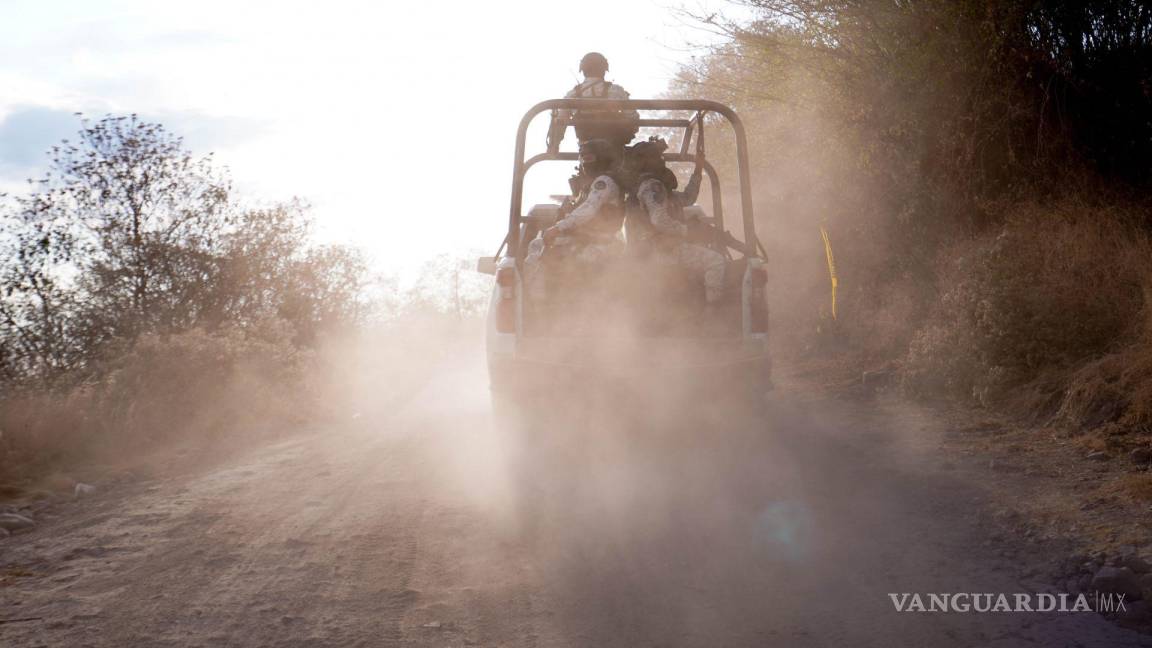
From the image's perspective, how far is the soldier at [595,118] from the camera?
28.8 feet

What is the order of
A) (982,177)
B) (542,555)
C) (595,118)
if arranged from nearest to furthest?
(542,555)
(595,118)
(982,177)

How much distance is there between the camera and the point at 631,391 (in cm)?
750

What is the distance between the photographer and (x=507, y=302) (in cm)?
767

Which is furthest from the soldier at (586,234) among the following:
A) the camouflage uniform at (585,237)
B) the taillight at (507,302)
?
the taillight at (507,302)

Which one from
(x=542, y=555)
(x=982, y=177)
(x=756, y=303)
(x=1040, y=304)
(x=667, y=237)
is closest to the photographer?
(x=542, y=555)

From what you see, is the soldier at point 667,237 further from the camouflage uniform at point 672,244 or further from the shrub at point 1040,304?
the shrub at point 1040,304

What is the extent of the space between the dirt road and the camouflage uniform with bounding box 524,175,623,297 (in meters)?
1.26

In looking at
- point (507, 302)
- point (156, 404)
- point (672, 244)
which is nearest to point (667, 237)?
point (672, 244)

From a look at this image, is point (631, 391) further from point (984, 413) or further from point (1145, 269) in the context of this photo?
point (1145, 269)

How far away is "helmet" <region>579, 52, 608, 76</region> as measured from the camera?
9.19 metres

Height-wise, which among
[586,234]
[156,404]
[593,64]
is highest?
[593,64]

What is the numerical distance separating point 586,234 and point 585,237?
28 millimetres

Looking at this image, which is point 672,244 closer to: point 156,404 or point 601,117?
point 601,117

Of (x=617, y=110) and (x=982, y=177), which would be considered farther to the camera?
(x=982, y=177)
